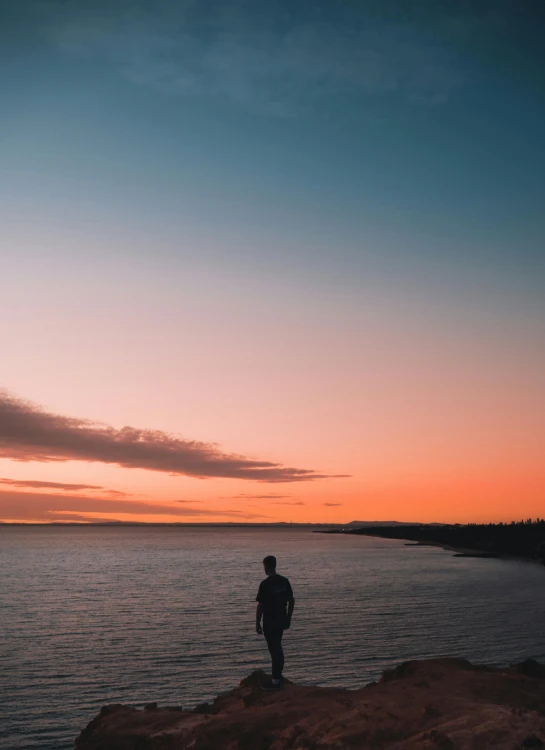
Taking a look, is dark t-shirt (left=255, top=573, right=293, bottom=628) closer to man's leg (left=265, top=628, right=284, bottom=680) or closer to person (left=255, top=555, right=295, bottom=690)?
person (left=255, top=555, right=295, bottom=690)

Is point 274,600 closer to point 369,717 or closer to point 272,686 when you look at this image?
point 272,686

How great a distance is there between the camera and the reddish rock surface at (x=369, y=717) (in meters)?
9.48

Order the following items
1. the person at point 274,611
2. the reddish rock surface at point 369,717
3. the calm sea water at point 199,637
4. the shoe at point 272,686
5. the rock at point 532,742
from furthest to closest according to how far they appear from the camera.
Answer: the calm sea water at point 199,637 → the shoe at point 272,686 → the person at point 274,611 → the reddish rock surface at point 369,717 → the rock at point 532,742

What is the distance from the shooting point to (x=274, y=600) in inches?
518

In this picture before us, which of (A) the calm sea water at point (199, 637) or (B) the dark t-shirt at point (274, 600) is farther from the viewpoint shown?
(A) the calm sea water at point (199, 637)

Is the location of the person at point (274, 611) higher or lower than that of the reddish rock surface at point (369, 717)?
higher

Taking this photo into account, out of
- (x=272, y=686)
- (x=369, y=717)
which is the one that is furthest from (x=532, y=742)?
(x=272, y=686)

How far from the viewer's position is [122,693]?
19.5m

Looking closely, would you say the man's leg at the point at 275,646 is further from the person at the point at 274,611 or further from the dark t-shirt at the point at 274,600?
the dark t-shirt at the point at 274,600

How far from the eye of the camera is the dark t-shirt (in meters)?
13.1

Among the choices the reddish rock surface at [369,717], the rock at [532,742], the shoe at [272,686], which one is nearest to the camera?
the rock at [532,742]

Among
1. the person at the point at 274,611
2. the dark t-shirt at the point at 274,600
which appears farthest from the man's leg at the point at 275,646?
the dark t-shirt at the point at 274,600

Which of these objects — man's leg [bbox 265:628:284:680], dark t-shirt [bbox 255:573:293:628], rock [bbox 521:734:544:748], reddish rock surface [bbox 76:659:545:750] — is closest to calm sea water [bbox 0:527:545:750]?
reddish rock surface [bbox 76:659:545:750]

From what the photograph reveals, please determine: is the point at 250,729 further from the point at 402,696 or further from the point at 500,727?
the point at 500,727
